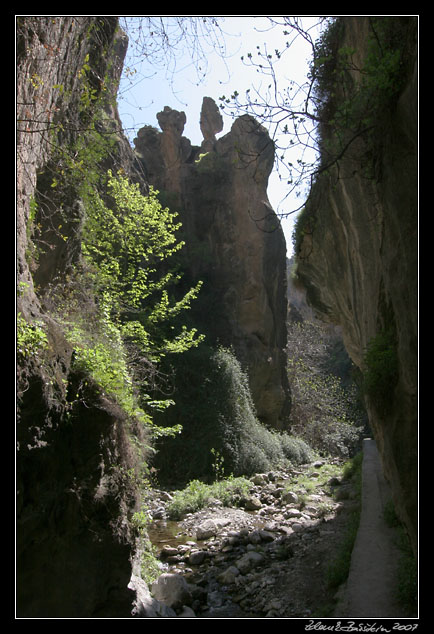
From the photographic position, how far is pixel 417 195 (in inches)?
154

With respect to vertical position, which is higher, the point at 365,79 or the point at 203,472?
the point at 365,79

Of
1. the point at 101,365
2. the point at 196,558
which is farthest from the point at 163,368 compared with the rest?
the point at 101,365

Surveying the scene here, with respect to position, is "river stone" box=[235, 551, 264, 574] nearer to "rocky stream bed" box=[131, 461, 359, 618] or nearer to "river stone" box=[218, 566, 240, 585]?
"rocky stream bed" box=[131, 461, 359, 618]

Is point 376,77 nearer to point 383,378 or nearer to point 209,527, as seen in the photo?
point 383,378

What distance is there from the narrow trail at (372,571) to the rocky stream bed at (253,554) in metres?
0.38

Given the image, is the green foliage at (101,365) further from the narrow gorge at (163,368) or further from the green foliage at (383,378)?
the green foliage at (383,378)

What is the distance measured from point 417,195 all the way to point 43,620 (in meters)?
5.13

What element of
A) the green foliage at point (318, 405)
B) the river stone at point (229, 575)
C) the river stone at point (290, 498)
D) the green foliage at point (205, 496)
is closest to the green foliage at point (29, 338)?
the river stone at point (229, 575)

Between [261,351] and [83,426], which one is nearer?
[83,426]

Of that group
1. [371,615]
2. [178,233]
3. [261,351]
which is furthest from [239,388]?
[371,615]

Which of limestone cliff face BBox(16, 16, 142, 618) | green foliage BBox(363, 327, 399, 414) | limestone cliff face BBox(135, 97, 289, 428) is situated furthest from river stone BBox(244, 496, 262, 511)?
limestone cliff face BBox(135, 97, 289, 428)

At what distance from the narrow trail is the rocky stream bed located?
378 mm

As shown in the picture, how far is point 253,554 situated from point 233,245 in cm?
1518
